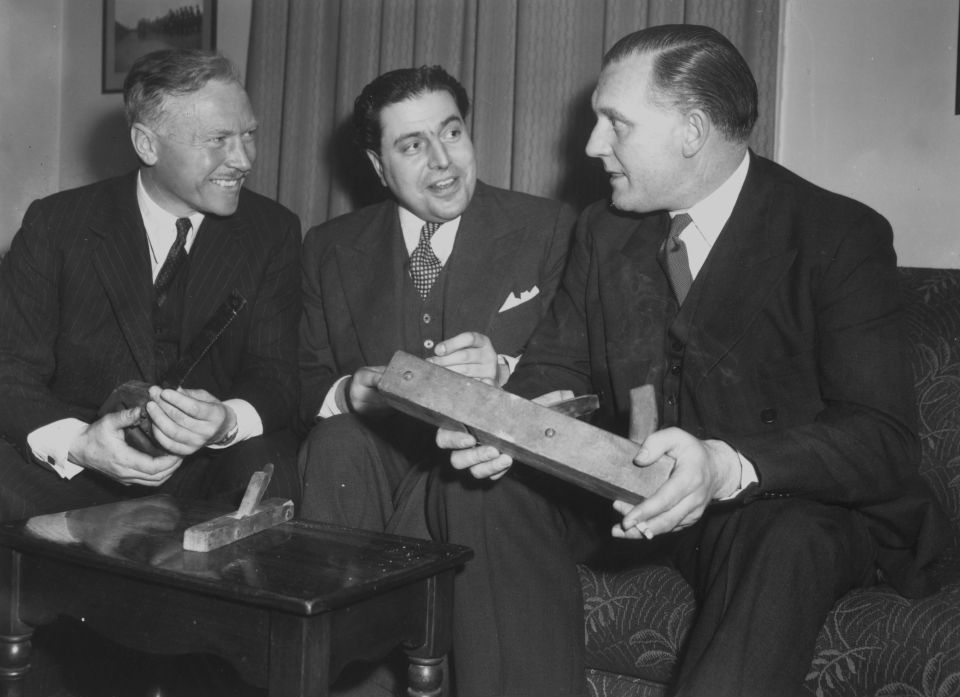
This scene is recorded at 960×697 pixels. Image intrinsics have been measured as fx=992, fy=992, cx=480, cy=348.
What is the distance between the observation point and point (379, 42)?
11.6ft

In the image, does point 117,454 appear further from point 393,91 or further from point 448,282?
point 393,91

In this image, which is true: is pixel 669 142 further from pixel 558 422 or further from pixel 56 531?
pixel 56 531

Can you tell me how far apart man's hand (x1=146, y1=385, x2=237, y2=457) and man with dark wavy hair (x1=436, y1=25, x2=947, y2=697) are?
59 centimetres

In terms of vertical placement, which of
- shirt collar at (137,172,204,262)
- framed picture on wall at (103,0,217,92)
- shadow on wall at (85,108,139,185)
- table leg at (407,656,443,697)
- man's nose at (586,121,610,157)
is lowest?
table leg at (407,656,443,697)

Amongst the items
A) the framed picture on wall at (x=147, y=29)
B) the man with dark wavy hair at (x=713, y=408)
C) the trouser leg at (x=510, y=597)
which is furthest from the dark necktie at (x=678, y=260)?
the framed picture on wall at (x=147, y=29)

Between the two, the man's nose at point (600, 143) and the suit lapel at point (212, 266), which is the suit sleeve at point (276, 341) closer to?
the suit lapel at point (212, 266)

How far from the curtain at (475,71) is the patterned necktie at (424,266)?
1.94ft

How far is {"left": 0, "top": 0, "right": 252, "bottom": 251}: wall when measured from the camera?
13.6 ft

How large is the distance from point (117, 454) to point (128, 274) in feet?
1.96

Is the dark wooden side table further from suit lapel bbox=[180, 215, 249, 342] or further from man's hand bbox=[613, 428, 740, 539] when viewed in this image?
suit lapel bbox=[180, 215, 249, 342]

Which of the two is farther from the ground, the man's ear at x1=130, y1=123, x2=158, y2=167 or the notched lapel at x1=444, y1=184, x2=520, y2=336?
the man's ear at x1=130, y1=123, x2=158, y2=167

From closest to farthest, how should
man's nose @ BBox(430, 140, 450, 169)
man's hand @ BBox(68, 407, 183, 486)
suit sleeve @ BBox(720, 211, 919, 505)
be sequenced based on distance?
suit sleeve @ BBox(720, 211, 919, 505)
man's hand @ BBox(68, 407, 183, 486)
man's nose @ BBox(430, 140, 450, 169)

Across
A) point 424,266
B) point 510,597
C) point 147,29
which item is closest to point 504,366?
point 424,266

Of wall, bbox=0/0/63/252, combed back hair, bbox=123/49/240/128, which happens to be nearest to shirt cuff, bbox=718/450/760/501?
combed back hair, bbox=123/49/240/128
